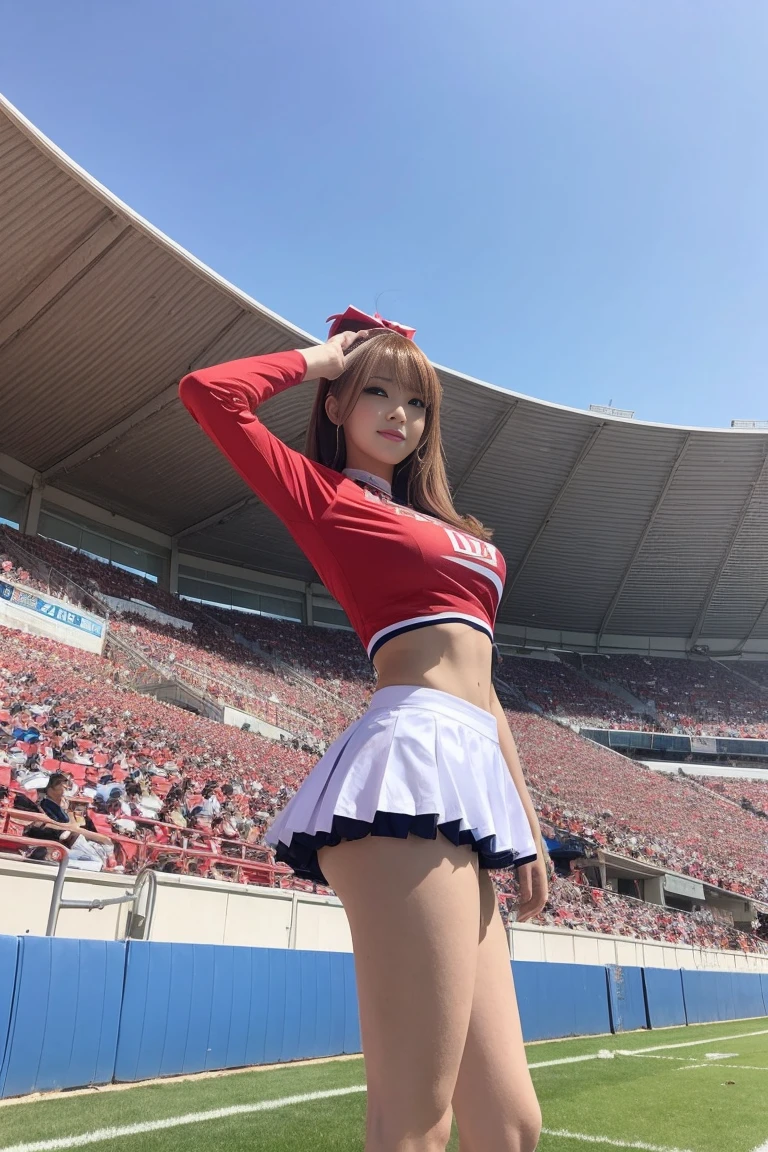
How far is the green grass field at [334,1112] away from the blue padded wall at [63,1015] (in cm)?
19

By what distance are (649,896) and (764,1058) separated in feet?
48.3

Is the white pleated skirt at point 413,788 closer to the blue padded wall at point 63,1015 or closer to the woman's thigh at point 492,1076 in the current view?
the woman's thigh at point 492,1076

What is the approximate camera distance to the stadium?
548 cm

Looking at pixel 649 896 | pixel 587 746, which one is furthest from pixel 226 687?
pixel 587 746

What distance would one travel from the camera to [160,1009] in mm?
5305

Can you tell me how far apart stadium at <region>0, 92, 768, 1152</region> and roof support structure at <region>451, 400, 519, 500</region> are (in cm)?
12

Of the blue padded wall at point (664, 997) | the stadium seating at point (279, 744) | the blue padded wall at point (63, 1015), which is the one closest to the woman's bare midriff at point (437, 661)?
the blue padded wall at point (63, 1015)

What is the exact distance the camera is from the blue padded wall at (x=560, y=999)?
28.9 ft

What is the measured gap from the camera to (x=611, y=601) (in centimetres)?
3712

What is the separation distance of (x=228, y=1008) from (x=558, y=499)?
2550 centimetres

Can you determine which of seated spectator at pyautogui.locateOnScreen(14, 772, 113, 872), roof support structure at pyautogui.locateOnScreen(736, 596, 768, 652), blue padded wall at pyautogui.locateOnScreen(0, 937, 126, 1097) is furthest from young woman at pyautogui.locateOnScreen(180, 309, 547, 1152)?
roof support structure at pyautogui.locateOnScreen(736, 596, 768, 652)

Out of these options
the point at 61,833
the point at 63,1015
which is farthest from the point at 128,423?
the point at 63,1015

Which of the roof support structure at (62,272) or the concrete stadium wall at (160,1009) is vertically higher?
the roof support structure at (62,272)

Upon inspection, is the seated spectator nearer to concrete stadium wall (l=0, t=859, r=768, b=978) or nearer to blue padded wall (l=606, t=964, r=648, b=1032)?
concrete stadium wall (l=0, t=859, r=768, b=978)
